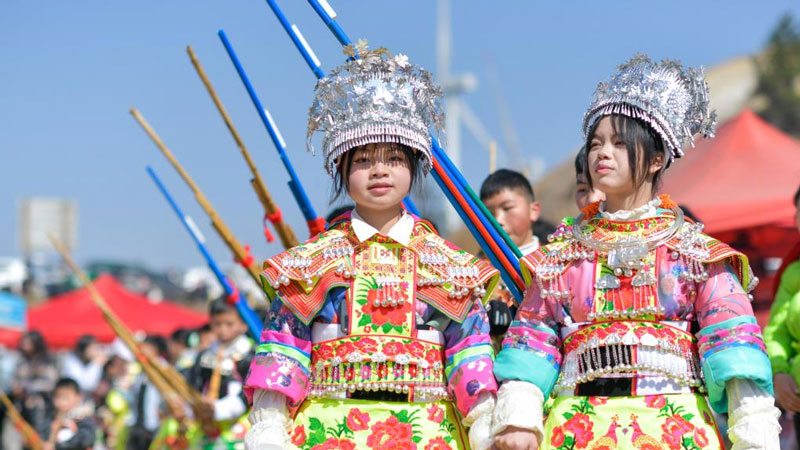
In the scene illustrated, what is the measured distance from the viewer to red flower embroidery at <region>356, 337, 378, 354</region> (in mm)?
3377

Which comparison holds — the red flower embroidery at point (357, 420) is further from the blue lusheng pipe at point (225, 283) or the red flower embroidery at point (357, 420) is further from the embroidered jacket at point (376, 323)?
the blue lusheng pipe at point (225, 283)

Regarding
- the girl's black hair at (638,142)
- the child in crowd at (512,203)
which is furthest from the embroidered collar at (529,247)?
the girl's black hair at (638,142)

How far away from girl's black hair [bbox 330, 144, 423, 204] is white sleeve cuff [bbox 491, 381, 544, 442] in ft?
2.50

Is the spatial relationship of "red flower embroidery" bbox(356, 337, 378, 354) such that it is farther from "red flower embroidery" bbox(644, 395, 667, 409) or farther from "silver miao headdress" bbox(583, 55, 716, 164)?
"silver miao headdress" bbox(583, 55, 716, 164)

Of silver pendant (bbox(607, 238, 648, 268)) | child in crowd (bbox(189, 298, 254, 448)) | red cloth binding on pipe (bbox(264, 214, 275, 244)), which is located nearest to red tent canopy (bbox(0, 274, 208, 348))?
child in crowd (bbox(189, 298, 254, 448))

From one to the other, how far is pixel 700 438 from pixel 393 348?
0.90m

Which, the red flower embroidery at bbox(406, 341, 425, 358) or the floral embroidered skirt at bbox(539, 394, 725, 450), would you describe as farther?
the red flower embroidery at bbox(406, 341, 425, 358)

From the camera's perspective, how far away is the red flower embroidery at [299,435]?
3.38m

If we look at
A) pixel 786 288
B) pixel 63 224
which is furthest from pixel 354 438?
pixel 63 224

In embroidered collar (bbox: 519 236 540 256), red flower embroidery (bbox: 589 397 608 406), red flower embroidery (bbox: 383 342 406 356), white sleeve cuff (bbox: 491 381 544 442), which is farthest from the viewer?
embroidered collar (bbox: 519 236 540 256)

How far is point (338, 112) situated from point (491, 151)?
7.03 feet

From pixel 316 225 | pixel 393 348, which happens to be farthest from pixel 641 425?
pixel 316 225

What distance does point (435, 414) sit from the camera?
3396 mm

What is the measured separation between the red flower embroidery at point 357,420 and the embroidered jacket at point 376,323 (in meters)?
0.07
